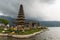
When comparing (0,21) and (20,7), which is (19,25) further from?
(0,21)

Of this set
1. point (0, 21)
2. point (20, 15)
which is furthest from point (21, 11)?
point (0, 21)

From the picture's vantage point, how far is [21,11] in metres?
97.1

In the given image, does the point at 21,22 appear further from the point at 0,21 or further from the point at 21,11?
the point at 0,21

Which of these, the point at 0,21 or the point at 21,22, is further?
the point at 0,21

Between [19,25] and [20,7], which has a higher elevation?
[20,7]

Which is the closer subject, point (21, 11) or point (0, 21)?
point (21, 11)

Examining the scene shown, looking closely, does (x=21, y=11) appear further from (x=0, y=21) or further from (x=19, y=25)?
(x=0, y=21)

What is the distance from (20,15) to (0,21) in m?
49.6

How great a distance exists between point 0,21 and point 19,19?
161ft

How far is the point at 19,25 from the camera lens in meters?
95.9

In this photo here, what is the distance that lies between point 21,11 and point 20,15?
211 centimetres

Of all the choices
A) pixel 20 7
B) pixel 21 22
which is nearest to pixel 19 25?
pixel 21 22

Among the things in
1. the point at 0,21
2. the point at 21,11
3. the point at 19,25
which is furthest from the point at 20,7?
the point at 0,21

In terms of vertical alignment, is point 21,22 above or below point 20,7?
below
